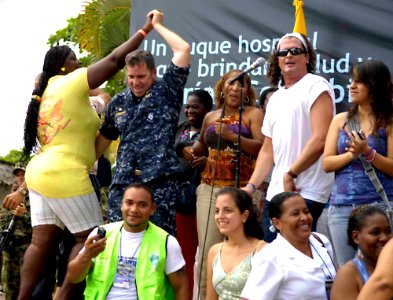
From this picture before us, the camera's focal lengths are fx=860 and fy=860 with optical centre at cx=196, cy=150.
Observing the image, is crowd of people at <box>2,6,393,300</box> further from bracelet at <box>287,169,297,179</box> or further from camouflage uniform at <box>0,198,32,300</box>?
camouflage uniform at <box>0,198,32,300</box>

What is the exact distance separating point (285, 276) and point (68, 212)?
1931 mm

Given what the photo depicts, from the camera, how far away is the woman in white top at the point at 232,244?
5266mm

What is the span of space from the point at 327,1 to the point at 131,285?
2.88 metres

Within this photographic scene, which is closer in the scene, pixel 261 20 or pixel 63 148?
pixel 63 148

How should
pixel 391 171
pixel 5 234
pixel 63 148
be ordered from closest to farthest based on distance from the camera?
1. pixel 391 171
2. pixel 63 148
3. pixel 5 234

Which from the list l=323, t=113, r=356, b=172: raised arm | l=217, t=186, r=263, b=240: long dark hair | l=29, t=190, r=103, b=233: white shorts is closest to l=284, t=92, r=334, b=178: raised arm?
l=323, t=113, r=356, b=172: raised arm

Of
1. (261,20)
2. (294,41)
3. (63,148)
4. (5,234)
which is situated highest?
(261,20)

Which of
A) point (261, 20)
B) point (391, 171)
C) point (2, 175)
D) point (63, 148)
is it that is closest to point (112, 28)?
point (2, 175)

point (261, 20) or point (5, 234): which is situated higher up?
point (261, 20)

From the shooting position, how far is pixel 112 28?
1426 cm

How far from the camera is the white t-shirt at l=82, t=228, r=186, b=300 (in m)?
5.65

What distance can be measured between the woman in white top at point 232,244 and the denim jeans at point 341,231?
450mm

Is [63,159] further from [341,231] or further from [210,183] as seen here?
[341,231]

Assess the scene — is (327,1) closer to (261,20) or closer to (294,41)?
(261,20)
